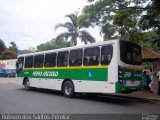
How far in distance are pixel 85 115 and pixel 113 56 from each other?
4.22 m

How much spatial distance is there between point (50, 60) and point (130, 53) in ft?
19.5

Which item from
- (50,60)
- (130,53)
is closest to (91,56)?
(130,53)

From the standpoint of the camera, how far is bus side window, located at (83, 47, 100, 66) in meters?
13.9

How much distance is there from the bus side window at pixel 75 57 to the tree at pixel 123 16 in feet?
8.89

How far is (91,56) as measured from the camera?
1427 centimetres

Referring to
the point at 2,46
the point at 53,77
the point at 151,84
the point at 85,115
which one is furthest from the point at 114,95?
the point at 2,46

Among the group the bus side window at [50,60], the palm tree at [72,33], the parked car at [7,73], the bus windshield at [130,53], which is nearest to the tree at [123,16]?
the bus windshield at [130,53]

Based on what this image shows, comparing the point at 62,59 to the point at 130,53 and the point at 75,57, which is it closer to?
the point at 75,57

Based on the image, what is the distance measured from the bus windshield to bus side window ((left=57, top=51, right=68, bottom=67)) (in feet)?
13.6

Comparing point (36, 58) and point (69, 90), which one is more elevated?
point (36, 58)

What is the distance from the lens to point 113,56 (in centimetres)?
1297

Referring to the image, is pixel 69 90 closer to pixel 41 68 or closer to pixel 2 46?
pixel 41 68

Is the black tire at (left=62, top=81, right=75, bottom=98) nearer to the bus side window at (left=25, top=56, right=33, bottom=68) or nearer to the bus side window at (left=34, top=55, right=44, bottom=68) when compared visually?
the bus side window at (left=34, top=55, right=44, bottom=68)

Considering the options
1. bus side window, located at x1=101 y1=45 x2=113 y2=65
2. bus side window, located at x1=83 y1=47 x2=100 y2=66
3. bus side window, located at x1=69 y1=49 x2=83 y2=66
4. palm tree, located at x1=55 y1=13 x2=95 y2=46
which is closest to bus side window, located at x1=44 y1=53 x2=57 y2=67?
bus side window, located at x1=69 y1=49 x2=83 y2=66
